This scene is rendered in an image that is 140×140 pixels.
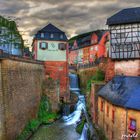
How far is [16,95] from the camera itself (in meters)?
27.5

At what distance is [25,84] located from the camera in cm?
3175

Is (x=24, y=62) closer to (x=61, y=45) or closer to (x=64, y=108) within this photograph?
(x=64, y=108)

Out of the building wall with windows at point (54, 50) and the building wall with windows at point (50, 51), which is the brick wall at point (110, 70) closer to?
the building wall with windows at point (54, 50)

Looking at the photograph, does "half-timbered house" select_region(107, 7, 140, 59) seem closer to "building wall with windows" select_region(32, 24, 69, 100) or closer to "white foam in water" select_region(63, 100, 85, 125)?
"white foam in water" select_region(63, 100, 85, 125)

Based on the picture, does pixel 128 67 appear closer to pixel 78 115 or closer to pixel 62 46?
pixel 78 115

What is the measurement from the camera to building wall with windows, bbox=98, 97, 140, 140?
19.5m

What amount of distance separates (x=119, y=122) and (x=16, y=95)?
10953 mm

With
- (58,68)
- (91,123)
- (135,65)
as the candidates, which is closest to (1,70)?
(91,123)

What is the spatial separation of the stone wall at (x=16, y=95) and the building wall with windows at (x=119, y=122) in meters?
8.57

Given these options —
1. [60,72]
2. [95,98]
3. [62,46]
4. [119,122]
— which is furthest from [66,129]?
[62,46]

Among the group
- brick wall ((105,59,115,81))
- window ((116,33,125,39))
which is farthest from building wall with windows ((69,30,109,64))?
brick wall ((105,59,115,81))

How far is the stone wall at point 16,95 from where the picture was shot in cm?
2383

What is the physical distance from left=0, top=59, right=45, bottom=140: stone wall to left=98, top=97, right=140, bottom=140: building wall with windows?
8570mm

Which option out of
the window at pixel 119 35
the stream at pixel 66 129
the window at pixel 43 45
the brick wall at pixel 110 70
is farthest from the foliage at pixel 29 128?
the window at pixel 43 45
